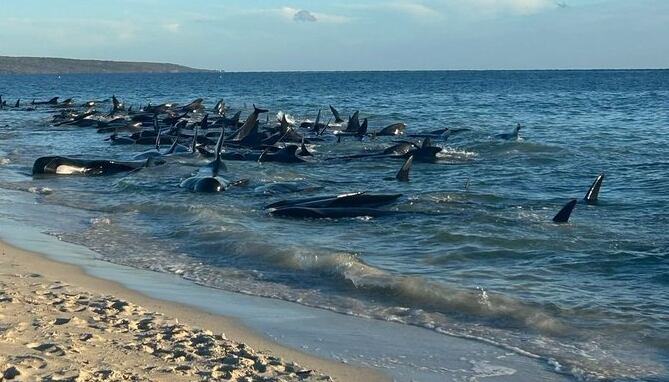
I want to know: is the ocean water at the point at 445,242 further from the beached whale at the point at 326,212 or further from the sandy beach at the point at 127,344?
the sandy beach at the point at 127,344

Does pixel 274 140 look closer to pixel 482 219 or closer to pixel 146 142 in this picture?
pixel 146 142

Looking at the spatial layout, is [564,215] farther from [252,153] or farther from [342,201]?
[252,153]

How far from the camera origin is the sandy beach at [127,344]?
245 inches

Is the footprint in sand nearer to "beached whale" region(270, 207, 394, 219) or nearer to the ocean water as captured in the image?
the ocean water

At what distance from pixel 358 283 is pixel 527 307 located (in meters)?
1.90

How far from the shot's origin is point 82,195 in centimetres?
1762

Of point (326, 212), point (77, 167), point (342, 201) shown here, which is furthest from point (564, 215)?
point (77, 167)

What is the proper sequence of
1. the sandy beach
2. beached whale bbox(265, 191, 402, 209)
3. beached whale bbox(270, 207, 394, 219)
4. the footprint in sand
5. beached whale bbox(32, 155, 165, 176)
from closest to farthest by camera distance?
the sandy beach, the footprint in sand, beached whale bbox(270, 207, 394, 219), beached whale bbox(265, 191, 402, 209), beached whale bbox(32, 155, 165, 176)

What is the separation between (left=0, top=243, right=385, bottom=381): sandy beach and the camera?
20.4 feet

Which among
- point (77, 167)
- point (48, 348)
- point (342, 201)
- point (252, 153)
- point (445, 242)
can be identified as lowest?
point (77, 167)

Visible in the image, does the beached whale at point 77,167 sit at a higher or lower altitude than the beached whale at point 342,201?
lower

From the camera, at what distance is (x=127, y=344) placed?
695 centimetres

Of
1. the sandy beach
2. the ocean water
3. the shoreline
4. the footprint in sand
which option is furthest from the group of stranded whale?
the footprint in sand

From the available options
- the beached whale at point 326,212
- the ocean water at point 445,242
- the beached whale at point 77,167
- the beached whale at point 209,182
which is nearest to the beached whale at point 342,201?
the beached whale at point 326,212
